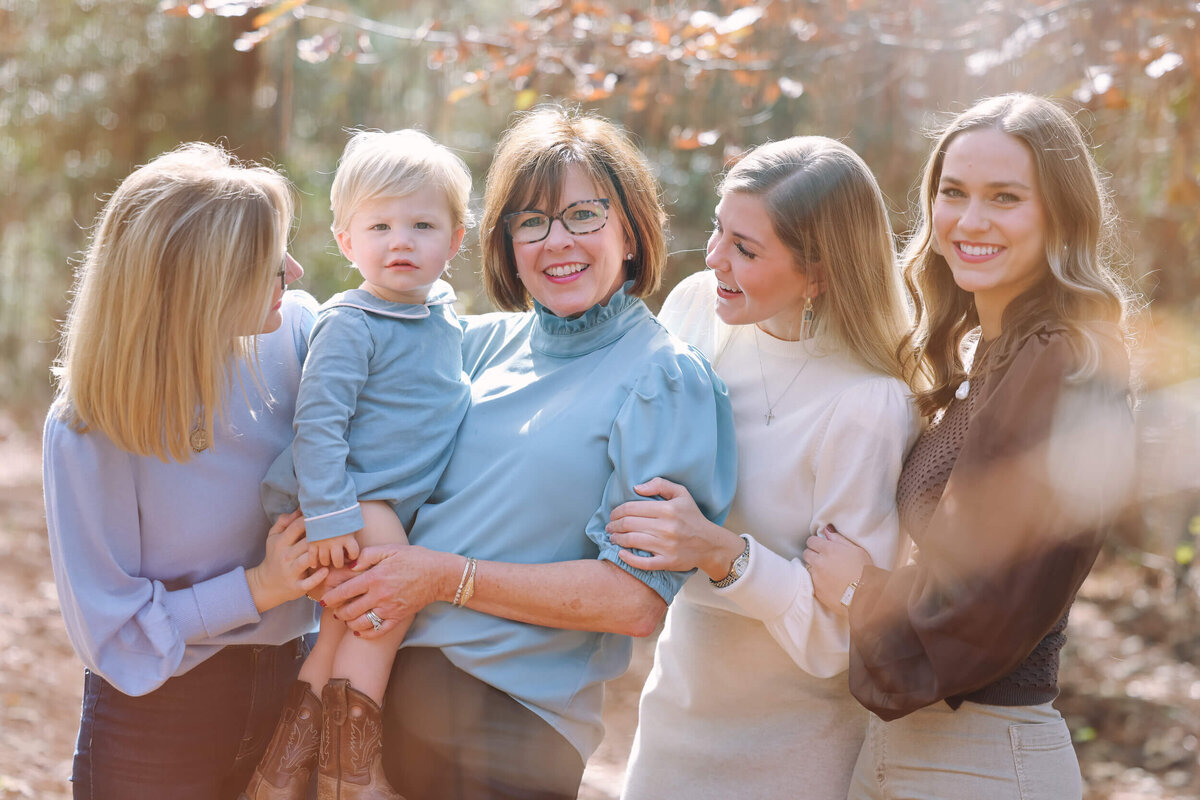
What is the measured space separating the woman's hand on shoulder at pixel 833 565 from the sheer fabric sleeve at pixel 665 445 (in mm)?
211

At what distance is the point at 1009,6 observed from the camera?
3625 millimetres

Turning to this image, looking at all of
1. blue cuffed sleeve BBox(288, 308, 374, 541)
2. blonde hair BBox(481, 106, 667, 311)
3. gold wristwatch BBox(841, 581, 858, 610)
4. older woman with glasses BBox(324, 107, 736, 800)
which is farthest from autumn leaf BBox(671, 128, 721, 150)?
gold wristwatch BBox(841, 581, 858, 610)

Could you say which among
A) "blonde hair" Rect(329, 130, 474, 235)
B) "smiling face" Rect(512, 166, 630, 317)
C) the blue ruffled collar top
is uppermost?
"blonde hair" Rect(329, 130, 474, 235)

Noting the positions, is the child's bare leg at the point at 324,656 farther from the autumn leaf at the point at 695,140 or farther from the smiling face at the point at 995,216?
the autumn leaf at the point at 695,140

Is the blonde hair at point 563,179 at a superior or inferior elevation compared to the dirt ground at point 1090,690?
superior

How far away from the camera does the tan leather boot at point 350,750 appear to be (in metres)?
2.00

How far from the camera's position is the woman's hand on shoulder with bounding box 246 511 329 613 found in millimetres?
2027

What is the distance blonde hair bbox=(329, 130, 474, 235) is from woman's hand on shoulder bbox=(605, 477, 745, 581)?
29.7 inches

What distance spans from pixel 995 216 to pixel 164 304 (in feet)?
5.08

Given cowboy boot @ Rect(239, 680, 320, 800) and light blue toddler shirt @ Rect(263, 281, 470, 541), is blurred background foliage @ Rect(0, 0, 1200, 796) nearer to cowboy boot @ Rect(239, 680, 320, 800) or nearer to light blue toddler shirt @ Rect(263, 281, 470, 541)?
light blue toddler shirt @ Rect(263, 281, 470, 541)

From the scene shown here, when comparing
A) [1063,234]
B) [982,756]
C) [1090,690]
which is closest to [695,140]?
[1063,234]

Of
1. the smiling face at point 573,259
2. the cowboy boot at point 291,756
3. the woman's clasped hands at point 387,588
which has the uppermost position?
the smiling face at point 573,259

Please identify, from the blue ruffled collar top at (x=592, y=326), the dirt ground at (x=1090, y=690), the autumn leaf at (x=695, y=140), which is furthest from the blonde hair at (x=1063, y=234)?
the dirt ground at (x=1090, y=690)

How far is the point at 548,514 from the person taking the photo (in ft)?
6.83
